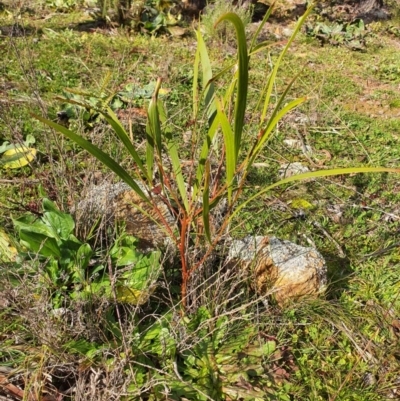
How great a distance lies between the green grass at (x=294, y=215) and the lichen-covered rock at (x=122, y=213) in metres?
0.14

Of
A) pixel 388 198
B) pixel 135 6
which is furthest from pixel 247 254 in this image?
pixel 135 6

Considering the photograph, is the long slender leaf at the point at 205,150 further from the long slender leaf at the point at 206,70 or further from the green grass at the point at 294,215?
the green grass at the point at 294,215

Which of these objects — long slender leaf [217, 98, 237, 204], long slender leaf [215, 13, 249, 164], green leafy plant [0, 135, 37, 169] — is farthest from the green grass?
long slender leaf [215, 13, 249, 164]

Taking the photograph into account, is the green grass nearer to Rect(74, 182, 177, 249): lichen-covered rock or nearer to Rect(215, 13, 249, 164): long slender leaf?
Rect(74, 182, 177, 249): lichen-covered rock

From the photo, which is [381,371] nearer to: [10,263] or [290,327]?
[290,327]

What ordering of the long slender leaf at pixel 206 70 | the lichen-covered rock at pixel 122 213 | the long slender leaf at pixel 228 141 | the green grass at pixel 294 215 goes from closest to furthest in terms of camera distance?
1. the long slender leaf at pixel 228 141
2. the long slender leaf at pixel 206 70
3. the green grass at pixel 294 215
4. the lichen-covered rock at pixel 122 213

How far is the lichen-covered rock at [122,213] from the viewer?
213 cm

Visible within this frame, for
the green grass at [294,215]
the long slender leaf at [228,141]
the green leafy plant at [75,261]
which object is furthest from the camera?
the green leafy plant at [75,261]

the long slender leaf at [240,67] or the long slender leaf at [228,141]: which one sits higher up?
the long slender leaf at [240,67]

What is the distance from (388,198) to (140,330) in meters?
2.24

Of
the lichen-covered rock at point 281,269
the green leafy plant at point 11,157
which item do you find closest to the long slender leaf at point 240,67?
the lichen-covered rock at point 281,269

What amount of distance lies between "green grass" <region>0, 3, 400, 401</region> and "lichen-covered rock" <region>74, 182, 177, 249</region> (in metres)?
0.14

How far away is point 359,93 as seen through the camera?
517cm

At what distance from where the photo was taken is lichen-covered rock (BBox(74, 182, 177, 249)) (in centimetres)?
213
